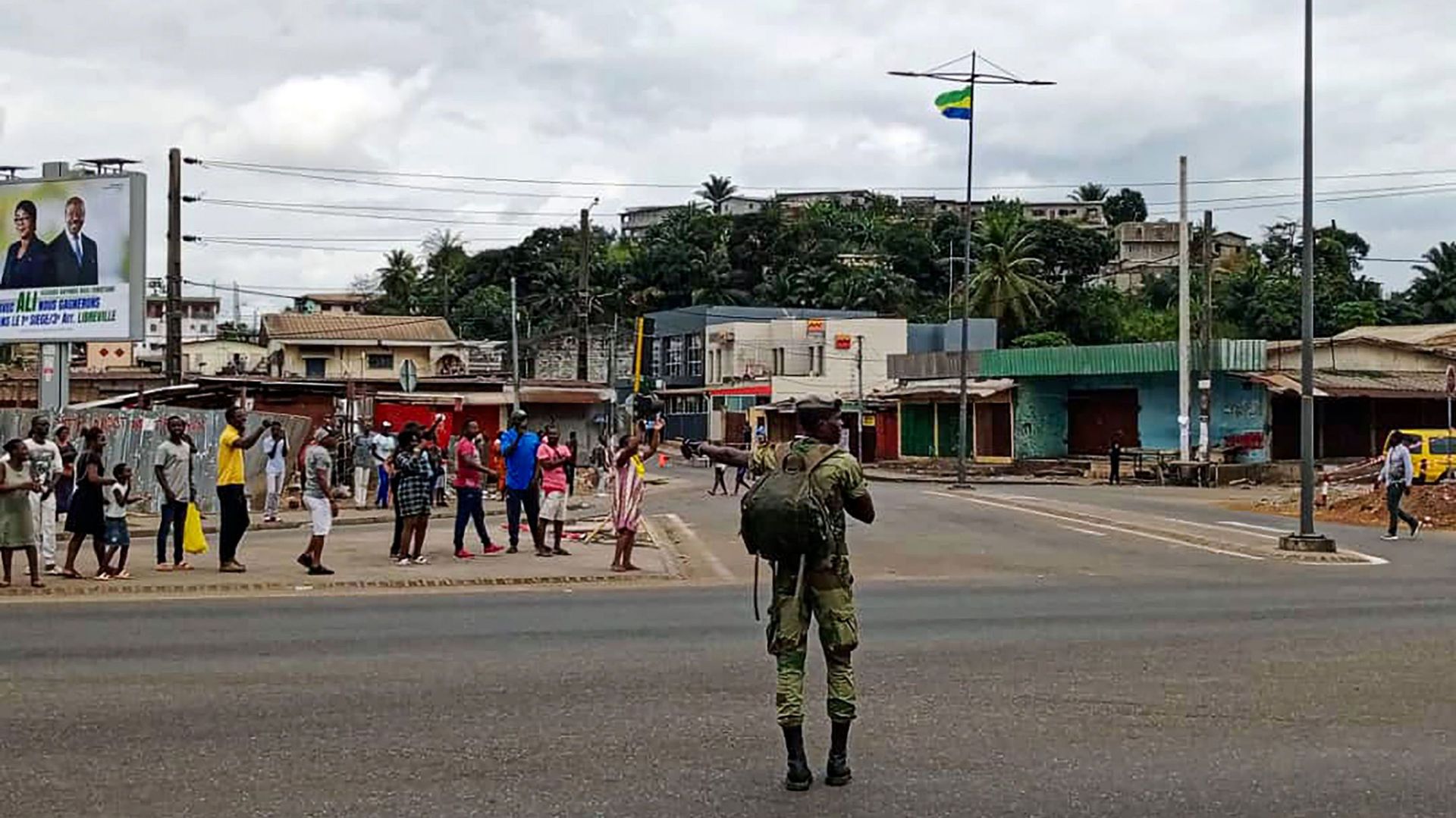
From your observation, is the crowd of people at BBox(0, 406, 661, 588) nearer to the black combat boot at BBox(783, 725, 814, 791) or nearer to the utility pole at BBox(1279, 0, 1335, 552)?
the black combat boot at BBox(783, 725, 814, 791)

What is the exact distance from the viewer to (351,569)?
17.3 m

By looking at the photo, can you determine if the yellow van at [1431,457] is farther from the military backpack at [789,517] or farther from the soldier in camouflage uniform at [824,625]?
the military backpack at [789,517]

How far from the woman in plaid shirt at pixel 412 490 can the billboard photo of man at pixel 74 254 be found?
1181 cm

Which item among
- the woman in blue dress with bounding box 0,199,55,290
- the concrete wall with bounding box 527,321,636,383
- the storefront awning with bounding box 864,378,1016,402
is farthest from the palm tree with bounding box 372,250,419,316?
the woman in blue dress with bounding box 0,199,55,290

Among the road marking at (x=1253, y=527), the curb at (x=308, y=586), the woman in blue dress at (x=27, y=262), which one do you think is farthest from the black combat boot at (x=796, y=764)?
the woman in blue dress at (x=27, y=262)

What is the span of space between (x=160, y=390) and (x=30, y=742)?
2234 centimetres

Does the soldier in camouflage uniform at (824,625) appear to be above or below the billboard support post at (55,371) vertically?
below

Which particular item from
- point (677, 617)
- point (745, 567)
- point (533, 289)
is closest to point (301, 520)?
point (745, 567)

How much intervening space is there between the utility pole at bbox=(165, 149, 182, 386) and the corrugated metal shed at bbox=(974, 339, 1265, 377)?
28.3 m

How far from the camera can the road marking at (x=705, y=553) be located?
1813 centimetres

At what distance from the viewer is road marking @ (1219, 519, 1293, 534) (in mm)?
25984

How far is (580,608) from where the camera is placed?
45.7ft

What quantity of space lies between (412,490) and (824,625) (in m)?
11.2

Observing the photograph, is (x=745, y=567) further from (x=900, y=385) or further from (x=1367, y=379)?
(x=900, y=385)
